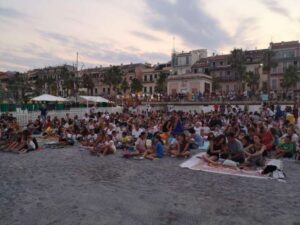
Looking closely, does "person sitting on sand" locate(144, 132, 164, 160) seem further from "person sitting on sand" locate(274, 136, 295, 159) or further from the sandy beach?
"person sitting on sand" locate(274, 136, 295, 159)

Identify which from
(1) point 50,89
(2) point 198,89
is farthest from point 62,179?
(1) point 50,89

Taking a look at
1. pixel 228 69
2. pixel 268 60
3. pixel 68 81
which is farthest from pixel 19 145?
pixel 68 81

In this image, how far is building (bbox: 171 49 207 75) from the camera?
68000mm

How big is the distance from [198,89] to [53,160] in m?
43.8

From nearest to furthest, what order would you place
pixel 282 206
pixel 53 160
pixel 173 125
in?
pixel 282 206, pixel 53 160, pixel 173 125

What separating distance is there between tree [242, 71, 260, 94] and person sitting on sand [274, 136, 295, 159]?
45.4 m

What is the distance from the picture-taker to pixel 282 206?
248 inches

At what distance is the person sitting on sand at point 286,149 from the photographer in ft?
37.8

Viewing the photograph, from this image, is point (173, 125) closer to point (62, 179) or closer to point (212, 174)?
point (212, 174)

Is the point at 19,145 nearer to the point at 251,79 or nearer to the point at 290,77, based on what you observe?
the point at 251,79

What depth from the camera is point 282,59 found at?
5784cm

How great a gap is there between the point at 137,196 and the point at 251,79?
176 feet

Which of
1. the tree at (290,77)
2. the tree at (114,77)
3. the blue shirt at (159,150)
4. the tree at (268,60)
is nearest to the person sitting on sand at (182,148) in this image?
the blue shirt at (159,150)

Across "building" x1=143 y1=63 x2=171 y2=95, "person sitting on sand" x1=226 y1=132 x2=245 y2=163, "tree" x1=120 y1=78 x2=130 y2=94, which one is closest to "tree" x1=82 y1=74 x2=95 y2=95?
"tree" x1=120 y1=78 x2=130 y2=94
